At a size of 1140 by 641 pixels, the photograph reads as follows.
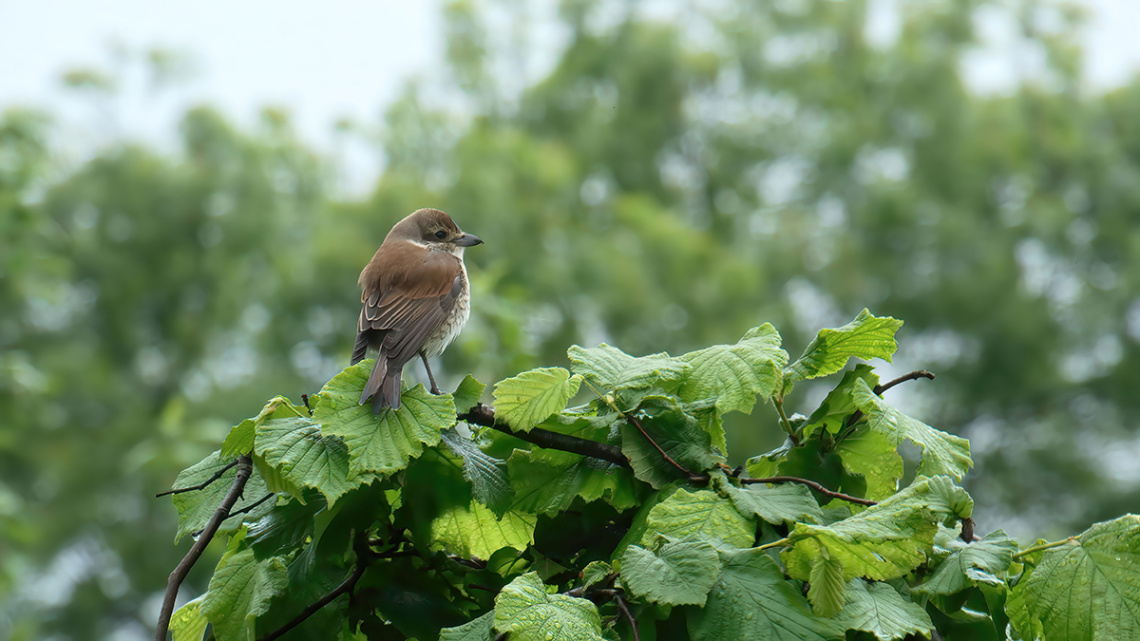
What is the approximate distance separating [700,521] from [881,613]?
24 centimetres

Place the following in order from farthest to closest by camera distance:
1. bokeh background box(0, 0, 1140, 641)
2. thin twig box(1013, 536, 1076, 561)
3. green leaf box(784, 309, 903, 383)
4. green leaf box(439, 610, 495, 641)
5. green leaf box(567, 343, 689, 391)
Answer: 1. bokeh background box(0, 0, 1140, 641)
2. green leaf box(784, 309, 903, 383)
3. green leaf box(567, 343, 689, 391)
4. thin twig box(1013, 536, 1076, 561)
5. green leaf box(439, 610, 495, 641)

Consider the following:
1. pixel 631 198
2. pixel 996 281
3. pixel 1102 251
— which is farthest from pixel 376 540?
pixel 1102 251

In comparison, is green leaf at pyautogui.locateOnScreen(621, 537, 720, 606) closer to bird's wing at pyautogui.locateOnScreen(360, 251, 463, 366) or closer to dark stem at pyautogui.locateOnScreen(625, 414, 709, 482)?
dark stem at pyautogui.locateOnScreen(625, 414, 709, 482)

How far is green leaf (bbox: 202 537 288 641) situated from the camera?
1.33m

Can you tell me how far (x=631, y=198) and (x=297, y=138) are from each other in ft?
24.1

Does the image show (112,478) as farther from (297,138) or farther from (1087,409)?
(1087,409)

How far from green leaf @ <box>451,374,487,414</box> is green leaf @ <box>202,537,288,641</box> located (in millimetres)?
333

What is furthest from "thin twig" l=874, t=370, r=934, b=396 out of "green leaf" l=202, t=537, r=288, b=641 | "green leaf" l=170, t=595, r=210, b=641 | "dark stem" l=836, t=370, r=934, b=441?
"green leaf" l=170, t=595, r=210, b=641

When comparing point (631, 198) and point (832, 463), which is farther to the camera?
point (631, 198)

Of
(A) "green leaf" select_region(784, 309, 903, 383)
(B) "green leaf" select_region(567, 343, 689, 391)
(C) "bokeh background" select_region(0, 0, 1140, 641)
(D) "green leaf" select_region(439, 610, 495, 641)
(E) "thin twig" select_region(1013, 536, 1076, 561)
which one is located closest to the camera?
(D) "green leaf" select_region(439, 610, 495, 641)

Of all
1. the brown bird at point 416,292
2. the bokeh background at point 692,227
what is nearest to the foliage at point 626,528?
the brown bird at point 416,292

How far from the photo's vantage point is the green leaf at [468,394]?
146 centimetres

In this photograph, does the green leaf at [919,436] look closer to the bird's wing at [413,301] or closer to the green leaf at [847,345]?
the green leaf at [847,345]

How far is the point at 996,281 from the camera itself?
16.5 meters
